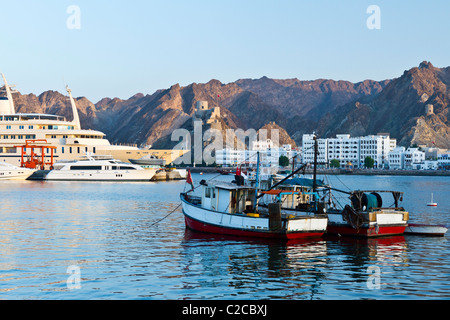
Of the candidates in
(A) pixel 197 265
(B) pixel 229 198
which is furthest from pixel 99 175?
(A) pixel 197 265

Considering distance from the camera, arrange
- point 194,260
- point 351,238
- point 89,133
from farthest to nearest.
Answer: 1. point 89,133
2. point 351,238
3. point 194,260

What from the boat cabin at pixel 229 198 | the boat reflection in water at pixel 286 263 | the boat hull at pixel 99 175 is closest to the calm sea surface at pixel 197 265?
the boat reflection in water at pixel 286 263

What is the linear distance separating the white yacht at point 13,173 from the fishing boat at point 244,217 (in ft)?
288

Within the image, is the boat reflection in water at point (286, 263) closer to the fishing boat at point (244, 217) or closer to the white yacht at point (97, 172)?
the fishing boat at point (244, 217)

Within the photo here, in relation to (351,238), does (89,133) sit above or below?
above

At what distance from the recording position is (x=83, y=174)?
116m

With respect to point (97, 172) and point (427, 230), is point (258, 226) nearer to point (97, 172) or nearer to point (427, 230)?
point (427, 230)

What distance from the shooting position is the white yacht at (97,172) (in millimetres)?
115250

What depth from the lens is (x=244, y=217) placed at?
37.5m

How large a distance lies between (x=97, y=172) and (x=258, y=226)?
273ft
